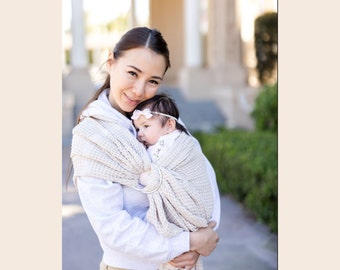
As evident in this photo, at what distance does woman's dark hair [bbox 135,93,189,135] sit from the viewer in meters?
2.00

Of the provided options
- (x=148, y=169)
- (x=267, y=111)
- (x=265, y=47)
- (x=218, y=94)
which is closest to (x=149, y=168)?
(x=148, y=169)

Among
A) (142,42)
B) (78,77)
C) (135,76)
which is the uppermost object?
(142,42)

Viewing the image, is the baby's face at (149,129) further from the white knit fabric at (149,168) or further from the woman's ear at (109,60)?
the woman's ear at (109,60)

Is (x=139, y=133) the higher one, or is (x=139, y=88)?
(x=139, y=88)

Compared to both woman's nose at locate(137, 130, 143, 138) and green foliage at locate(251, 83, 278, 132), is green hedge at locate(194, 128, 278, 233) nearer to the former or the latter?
green foliage at locate(251, 83, 278, 132)

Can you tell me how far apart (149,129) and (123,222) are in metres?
0.32

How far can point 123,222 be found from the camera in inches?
73.5

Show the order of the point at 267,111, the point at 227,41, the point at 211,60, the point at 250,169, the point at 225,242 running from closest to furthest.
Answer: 1. the point at 225,242
2. the point at 250,169
3. the point at 267,111
4. the point at 227,41
5. the point at 211,60

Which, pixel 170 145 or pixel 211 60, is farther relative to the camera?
pixel 211 60

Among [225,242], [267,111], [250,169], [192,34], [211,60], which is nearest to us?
[225,242]

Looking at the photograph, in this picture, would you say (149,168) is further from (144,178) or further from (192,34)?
(192,34)

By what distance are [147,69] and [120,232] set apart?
20.8 inches

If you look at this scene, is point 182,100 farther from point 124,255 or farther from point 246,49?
point 124,255

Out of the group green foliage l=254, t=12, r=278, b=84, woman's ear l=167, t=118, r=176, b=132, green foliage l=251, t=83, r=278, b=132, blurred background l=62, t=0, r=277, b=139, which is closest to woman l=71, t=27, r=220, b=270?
woman's ear l=167, t=118, r=176, b=132
